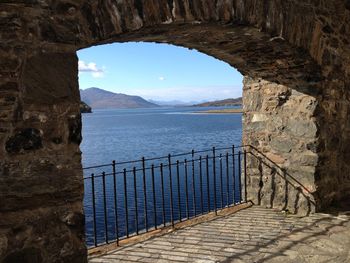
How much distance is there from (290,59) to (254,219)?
7.93 feet

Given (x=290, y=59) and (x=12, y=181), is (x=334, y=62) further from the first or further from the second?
(x=12, y=181)

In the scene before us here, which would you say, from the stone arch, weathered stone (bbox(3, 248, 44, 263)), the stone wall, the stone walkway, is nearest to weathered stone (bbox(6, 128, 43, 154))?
the stone arch

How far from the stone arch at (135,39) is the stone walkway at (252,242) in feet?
2.36

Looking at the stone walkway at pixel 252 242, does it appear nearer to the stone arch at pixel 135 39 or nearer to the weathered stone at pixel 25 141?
the stone arch at pixel 135 39

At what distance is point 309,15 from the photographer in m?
5.34

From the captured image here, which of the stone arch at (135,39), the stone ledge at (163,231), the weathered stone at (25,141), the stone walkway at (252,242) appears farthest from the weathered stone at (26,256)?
the stone ledge at (163,231)

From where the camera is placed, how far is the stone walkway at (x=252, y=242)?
14.6ft

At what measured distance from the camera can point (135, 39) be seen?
448 centimetres

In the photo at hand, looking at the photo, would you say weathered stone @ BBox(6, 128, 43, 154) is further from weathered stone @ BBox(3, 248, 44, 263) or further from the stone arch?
weathered stone @ BBox(3, 248, 44, 263)

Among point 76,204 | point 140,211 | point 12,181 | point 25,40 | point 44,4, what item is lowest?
point 140,211

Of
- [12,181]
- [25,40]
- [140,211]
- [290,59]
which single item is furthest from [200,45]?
[140,211]

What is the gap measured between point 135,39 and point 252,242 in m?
2.85

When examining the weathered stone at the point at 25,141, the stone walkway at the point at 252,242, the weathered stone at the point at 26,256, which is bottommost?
the stone walkway at the point at 252,242

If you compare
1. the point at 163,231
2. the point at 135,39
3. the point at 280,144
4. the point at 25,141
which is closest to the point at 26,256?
the point at 25,141
